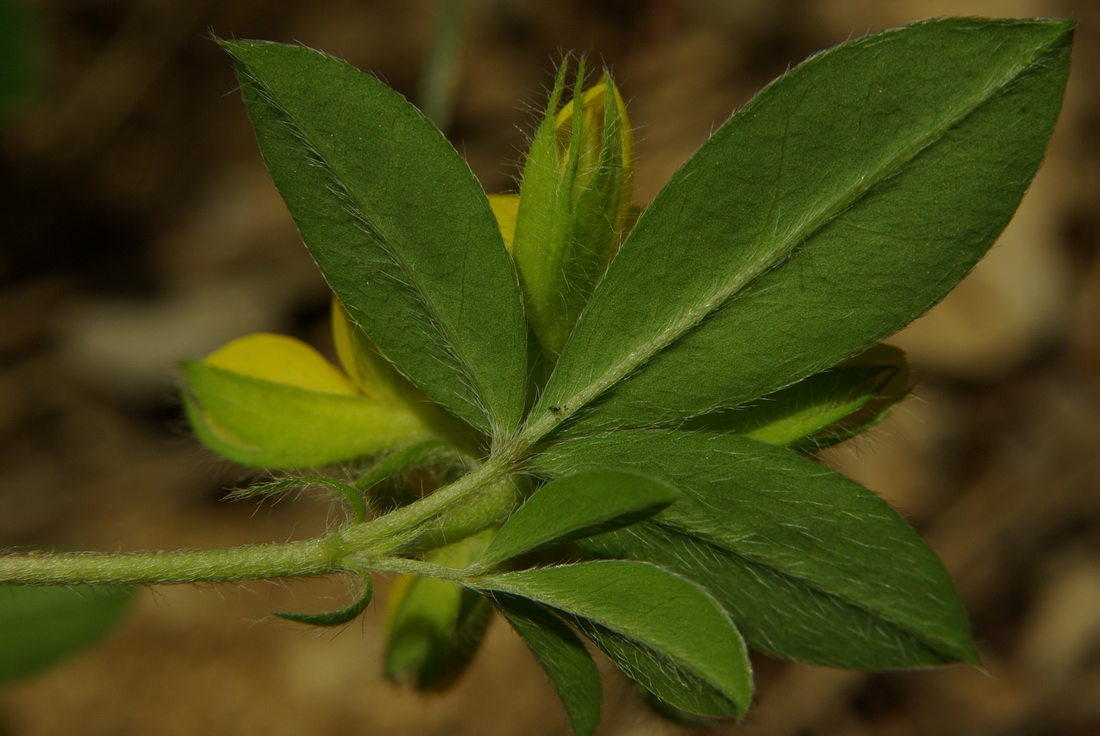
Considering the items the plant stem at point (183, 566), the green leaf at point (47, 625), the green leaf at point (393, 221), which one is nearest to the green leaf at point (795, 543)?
the green leaf at point (393, 221)

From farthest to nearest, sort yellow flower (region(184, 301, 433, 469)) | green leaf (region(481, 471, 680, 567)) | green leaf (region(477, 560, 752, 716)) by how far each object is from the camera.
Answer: yellow flower (region(184, 301, 433, 469)) < green leaf (region(477, 560, 752, 716)) < green leaf (region(481, 471, 680, 567))

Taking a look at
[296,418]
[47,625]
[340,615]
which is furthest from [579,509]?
[47,625]

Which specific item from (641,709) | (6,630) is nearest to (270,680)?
(6,630)

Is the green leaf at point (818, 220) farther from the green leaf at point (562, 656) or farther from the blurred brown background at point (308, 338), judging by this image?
the blurred brown background at point (308, 338)

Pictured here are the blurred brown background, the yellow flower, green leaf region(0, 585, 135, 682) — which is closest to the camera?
the yellow flower

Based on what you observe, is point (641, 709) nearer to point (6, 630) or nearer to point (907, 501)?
point (6, 630)

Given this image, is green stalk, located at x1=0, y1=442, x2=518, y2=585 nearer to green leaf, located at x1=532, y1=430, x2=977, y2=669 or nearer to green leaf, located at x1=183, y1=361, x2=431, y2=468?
green leaf, located at x1=532, y1=430, x2=977, y2=669

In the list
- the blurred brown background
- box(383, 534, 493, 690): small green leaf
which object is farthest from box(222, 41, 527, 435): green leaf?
the blurred brown background

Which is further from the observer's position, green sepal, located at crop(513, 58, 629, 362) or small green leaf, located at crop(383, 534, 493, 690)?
small green leaf, located at crop(383, 534, 493, 690)
